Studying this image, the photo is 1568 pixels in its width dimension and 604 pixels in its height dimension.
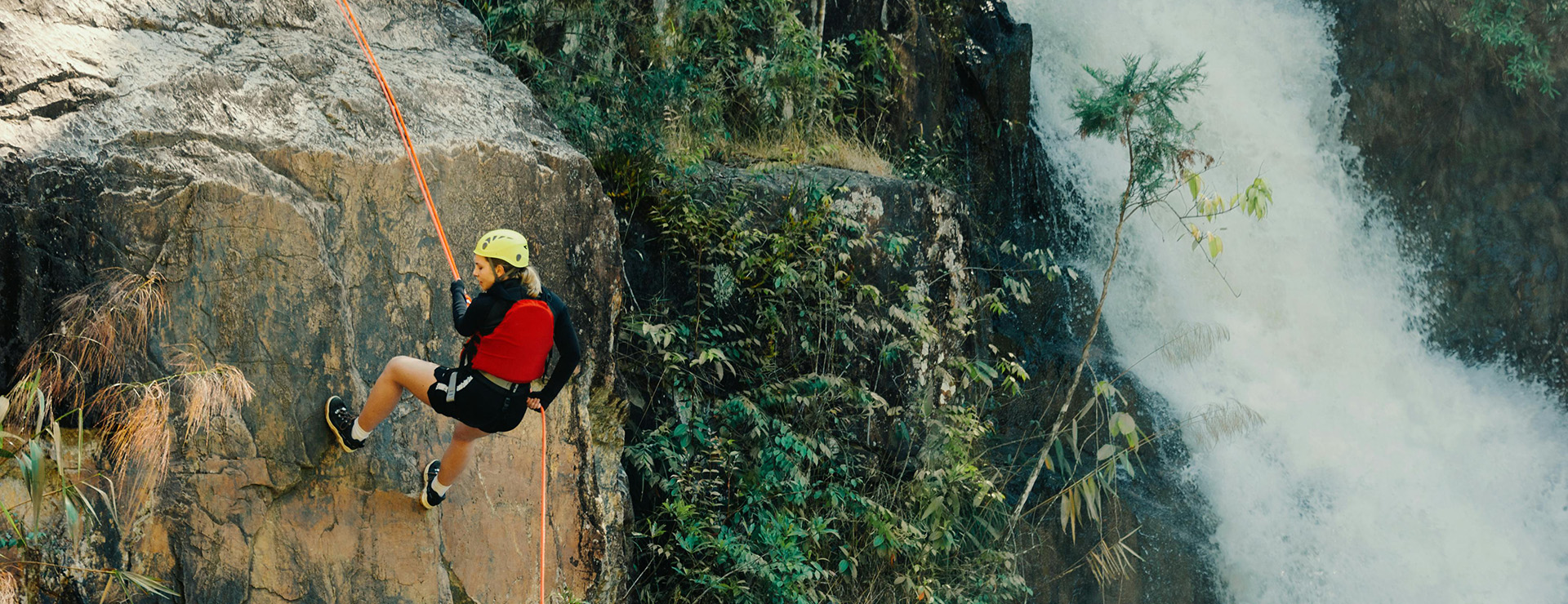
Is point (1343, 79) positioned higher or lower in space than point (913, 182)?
higher

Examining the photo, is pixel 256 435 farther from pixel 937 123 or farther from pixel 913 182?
pixel 937 123

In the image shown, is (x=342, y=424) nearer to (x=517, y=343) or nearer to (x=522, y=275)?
(x=517, y=343)

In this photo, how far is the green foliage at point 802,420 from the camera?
583cm

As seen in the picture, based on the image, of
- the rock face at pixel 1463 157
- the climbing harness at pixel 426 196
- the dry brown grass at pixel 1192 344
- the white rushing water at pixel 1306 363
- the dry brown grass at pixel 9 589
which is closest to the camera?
the dry brown grass at pixel 9 589

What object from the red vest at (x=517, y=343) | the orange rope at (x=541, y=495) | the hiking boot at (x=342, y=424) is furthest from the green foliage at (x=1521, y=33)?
the hiking boot at (x=342, y=424)

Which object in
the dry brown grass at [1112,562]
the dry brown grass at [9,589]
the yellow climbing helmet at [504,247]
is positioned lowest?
the dry brown grass at [1112,562]

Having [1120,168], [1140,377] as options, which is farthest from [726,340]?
[1120,168]

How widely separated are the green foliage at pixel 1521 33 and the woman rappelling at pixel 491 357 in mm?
10319

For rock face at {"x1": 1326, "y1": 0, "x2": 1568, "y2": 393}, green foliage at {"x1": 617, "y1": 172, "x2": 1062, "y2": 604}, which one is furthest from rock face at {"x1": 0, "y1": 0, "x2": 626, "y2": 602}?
rock face at {"x1": 1326, "y1": 0, "x2": 1568, "y2": 393}

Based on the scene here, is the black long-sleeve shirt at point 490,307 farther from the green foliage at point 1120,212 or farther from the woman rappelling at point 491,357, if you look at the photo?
the green foliage at point 1120,212

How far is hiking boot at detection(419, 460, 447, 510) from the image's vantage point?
4250 mm

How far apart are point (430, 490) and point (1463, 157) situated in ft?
35.5

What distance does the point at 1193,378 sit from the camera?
29.3ft

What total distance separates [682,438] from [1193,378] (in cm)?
514
